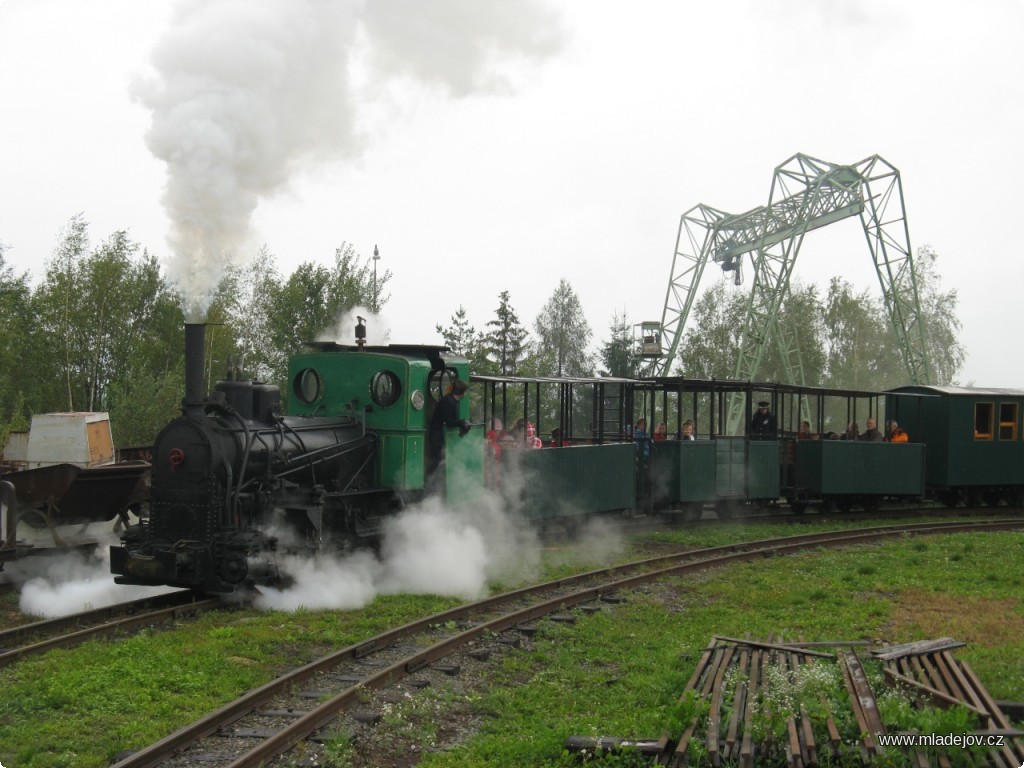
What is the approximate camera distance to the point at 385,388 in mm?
11586

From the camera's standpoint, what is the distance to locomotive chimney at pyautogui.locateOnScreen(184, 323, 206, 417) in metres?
8.95

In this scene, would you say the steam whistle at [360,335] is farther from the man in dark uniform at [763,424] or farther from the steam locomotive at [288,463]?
the man in dark uniform at [763,424]

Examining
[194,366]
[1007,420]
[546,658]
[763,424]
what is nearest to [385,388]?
[194,366]

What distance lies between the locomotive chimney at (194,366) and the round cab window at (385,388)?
2542 mm

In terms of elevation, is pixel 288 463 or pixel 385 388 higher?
pixel 385 388

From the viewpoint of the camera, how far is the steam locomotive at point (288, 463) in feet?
30.7

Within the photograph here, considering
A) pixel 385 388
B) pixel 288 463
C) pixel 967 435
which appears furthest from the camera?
pixel 967 435

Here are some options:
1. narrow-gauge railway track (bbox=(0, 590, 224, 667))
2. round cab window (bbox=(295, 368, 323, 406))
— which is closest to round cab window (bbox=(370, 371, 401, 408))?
round cab window (bbox=(295, 368, 323, 406))

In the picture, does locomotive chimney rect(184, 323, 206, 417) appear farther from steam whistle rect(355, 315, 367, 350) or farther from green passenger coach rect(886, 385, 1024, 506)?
green passenger coach rect(886, 385, 1024, 506)

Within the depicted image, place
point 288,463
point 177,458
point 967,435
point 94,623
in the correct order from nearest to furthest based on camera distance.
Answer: point 94,623 → point 177,458 → point 288,463 → point 967,435

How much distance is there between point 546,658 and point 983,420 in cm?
1820

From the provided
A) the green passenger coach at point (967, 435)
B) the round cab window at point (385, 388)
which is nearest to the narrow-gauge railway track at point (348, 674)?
the round cab window at point (385, 388)

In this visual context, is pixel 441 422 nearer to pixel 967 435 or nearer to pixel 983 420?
pixel 967 435

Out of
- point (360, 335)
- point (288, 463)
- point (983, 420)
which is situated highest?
point (360, 335)
